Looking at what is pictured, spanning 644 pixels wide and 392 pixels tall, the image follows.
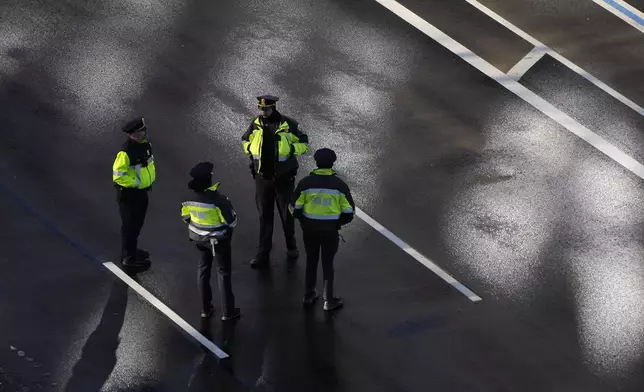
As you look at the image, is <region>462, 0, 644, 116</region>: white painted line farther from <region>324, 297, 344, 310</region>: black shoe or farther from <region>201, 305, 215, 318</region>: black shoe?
<region>201, 305, 215, 318</region>: black shoe

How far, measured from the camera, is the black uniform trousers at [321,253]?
15586 millimetres

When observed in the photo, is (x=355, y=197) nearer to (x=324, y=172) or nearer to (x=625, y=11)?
(x=324, y=172)

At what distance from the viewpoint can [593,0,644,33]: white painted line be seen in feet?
76.9

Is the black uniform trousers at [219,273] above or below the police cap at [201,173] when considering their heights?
below

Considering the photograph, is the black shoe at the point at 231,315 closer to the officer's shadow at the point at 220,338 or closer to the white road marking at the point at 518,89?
the officer's shadow at the point at 220,338

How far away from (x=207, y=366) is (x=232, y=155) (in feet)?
15.6

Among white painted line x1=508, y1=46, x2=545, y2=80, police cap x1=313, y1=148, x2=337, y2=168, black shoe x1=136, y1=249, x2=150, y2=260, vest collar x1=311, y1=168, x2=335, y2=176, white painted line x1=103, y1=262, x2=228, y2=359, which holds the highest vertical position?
police cap x1=313, y1=148, x2=337, y2=168

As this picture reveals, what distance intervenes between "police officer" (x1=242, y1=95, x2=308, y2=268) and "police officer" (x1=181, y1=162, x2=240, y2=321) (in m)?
1.21

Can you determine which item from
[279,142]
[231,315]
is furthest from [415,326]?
[279,142]

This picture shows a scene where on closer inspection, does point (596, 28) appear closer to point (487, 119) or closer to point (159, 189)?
point (487, 119)

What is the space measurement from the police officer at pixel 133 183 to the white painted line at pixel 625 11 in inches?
422

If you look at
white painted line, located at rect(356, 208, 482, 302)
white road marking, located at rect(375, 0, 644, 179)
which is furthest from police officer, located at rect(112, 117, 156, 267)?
white road marking, located at rect(375, 0, 644, 179)

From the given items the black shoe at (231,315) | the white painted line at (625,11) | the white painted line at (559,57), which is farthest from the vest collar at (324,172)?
the white painted line at (625,11)

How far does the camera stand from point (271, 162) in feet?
53.2
